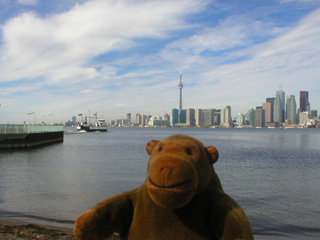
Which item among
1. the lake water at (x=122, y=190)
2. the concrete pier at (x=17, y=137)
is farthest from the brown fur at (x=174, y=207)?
the concrete pier at (x=17, y=137)

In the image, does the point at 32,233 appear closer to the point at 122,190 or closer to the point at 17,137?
the point at 122,190

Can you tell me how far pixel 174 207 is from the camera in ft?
9.59

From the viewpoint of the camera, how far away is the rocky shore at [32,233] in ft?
23.6

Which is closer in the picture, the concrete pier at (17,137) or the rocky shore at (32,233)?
the rocky shore at (32,233)

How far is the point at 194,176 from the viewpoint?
2.96m

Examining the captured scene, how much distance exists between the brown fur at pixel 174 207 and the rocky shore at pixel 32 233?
14.9ft

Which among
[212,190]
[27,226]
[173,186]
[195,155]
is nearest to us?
[173,186]

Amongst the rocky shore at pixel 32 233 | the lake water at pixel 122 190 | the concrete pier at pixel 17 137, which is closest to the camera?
the rocky shore at pixel 32 233

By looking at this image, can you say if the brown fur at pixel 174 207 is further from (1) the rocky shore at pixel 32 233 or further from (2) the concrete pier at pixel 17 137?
(2) the concrete pier at pixel 17 137

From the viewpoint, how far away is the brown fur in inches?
114

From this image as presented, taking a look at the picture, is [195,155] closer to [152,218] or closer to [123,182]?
[152,218]

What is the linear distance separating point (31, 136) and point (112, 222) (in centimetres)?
3691

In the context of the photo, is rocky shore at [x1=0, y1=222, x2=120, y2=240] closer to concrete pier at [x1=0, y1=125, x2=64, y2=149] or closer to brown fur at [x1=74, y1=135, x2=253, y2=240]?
brown fur at [x1=74, y1=135, x2=253, y2=240]

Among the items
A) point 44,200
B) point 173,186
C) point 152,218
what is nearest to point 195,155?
point 173,186
